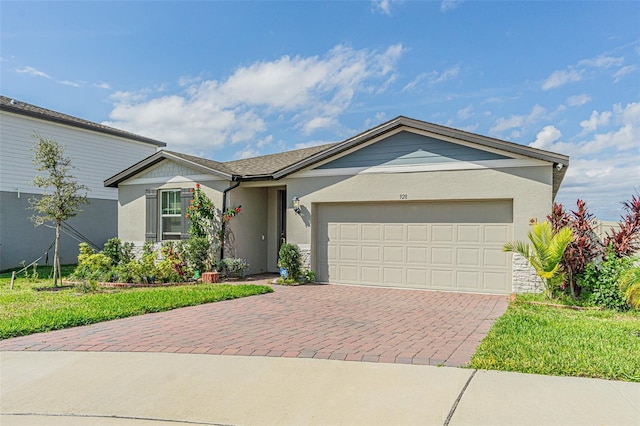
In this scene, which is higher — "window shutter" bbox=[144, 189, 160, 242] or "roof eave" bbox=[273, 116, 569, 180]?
"roof eave" bbox=[273, 116, 569, 180]

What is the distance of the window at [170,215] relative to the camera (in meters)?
14.4

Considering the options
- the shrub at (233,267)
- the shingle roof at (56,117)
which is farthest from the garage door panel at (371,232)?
the shingle roof at (56,117)

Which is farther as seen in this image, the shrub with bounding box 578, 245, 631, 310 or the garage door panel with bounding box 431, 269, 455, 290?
the garage door panel with bounding box 431, 269, 455, 290

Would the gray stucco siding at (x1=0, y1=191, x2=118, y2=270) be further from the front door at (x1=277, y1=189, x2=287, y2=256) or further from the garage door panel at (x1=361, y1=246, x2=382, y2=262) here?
the garage door panel at (x1=361, y1=246, x2=382, y2=262)

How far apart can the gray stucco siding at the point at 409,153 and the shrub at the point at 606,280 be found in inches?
124

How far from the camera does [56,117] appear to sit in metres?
17.5

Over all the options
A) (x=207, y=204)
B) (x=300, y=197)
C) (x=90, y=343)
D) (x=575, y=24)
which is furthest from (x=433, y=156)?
(x=90, y=343)

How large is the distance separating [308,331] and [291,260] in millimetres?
5520

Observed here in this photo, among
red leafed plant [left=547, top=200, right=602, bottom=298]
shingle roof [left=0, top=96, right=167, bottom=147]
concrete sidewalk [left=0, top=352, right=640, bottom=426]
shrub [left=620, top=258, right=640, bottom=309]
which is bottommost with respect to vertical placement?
concrete sidewalk [left=0, top=352, right=640, bottom=426]

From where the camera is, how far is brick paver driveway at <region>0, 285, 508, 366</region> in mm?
5523

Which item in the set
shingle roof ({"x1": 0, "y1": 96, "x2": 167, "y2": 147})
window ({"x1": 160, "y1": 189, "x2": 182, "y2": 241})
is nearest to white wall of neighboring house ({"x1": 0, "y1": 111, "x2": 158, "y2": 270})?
shingle roof ({"x1": 0, "y1": 96, "x2": 167, "y2": 147})

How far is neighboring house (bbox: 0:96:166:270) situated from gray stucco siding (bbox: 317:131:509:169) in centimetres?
1235

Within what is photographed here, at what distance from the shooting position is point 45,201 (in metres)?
11.5

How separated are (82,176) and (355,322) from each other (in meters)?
16.3
